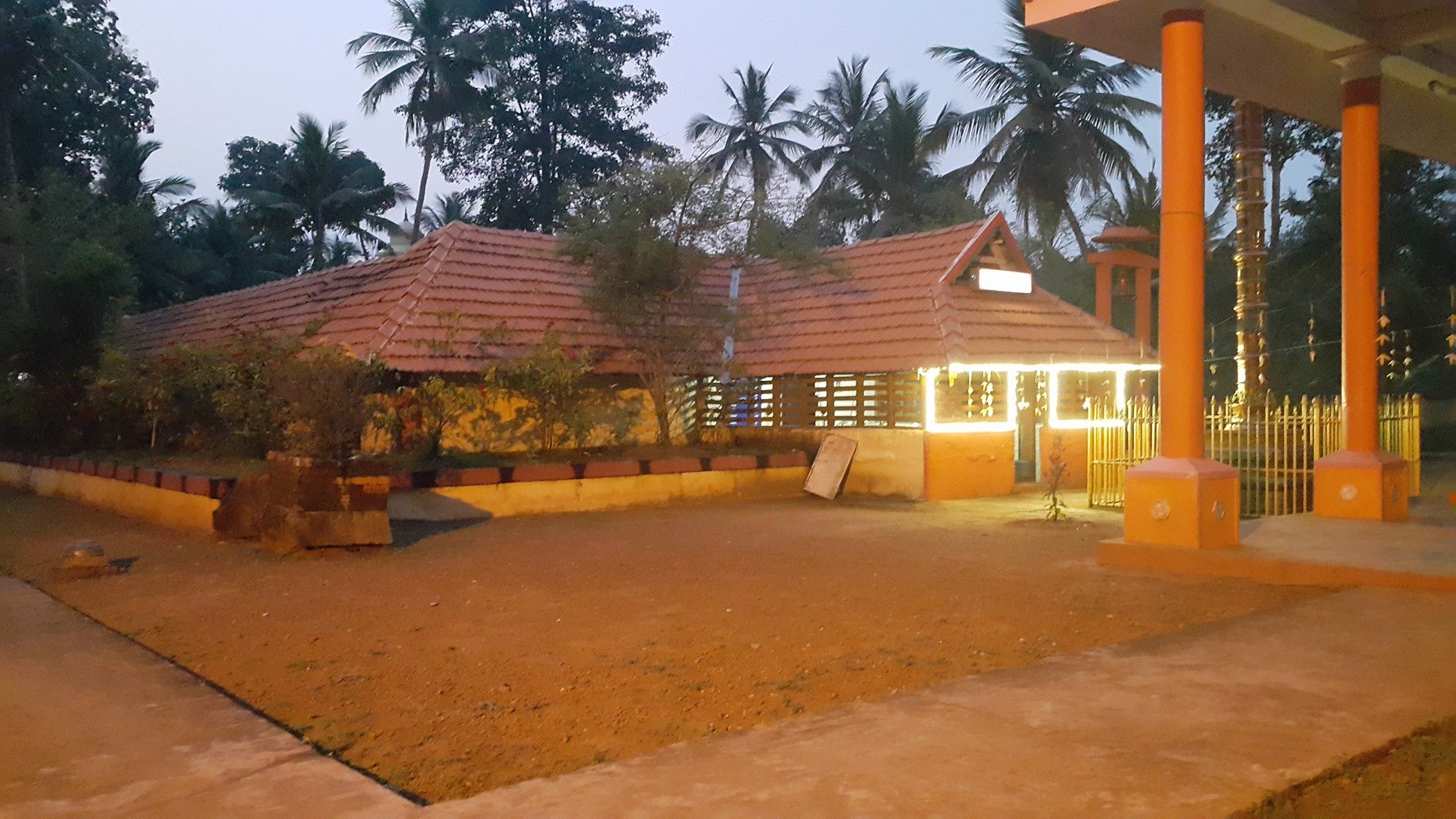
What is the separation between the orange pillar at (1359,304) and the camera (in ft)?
41.6

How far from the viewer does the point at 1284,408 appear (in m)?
13.1

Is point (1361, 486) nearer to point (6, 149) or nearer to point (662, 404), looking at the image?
point (662, 404)

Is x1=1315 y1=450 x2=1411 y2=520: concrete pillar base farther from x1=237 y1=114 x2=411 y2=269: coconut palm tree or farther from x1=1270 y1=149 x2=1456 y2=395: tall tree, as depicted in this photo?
x1=237 y1=114 x2=411 y2=269: coconut palm tree

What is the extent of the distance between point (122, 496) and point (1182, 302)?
43.8ft

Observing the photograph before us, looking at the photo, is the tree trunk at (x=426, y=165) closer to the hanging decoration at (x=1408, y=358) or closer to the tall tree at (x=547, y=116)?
the tall tree at (x=547, y=116)

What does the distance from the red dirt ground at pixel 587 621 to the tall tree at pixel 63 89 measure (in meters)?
21.3

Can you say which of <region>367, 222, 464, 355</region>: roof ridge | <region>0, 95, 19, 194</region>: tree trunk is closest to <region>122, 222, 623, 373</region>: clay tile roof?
<region>367, 222, 464, 355</region>: roof ridge

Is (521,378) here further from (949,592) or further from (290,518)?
(949,592)

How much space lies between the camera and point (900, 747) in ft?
16.2

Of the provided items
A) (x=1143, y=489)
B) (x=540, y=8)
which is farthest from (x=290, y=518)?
(x=540, y=8)

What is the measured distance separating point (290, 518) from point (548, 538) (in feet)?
9.11

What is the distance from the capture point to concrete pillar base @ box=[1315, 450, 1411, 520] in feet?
40.7

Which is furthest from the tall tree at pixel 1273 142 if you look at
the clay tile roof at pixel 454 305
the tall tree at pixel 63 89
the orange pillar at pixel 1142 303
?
the tall tree at pixel 63 89

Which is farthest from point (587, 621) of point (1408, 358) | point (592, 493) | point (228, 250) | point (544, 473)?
point (228, 250)
